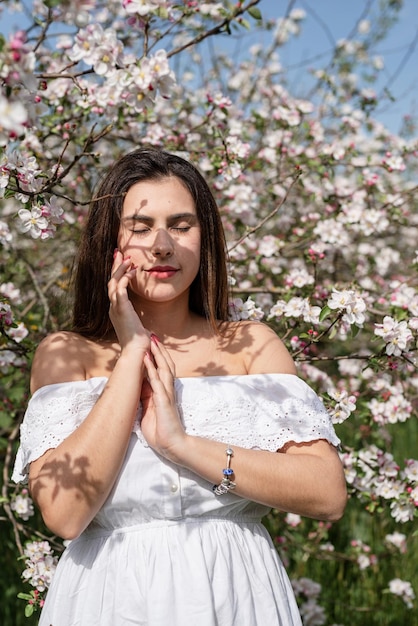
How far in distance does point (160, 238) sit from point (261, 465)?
1.84 feet

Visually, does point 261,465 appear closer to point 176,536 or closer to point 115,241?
point 176,536

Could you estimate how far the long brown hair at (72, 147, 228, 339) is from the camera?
6.02 feet

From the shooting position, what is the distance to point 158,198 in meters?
1.76

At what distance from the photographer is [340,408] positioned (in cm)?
202

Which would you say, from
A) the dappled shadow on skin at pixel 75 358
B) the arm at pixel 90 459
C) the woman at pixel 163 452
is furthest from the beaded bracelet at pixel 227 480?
the dappled shadow on skin at pixel 75 358

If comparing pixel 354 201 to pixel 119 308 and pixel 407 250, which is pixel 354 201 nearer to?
pixel 119 308

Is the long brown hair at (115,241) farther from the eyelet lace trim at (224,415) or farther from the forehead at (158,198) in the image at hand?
the eyelet lace trim at (224,415)

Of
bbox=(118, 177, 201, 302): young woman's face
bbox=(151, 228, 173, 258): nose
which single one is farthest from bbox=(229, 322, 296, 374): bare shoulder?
bbox=(151, 228, 173, 258): nose

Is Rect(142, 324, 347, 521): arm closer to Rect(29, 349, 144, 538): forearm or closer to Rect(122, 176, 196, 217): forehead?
Rect(29, 349, 144, 538): forearm

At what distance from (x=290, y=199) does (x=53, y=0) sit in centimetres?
315

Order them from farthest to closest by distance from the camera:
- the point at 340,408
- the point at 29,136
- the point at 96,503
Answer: the point at 29,136 → the point at 340,408 → the point at 96,503

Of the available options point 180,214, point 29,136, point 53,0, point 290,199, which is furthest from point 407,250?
point 53,0

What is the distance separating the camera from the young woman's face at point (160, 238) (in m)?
1.70

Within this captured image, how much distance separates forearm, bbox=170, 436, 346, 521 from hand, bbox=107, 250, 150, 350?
0.26m
